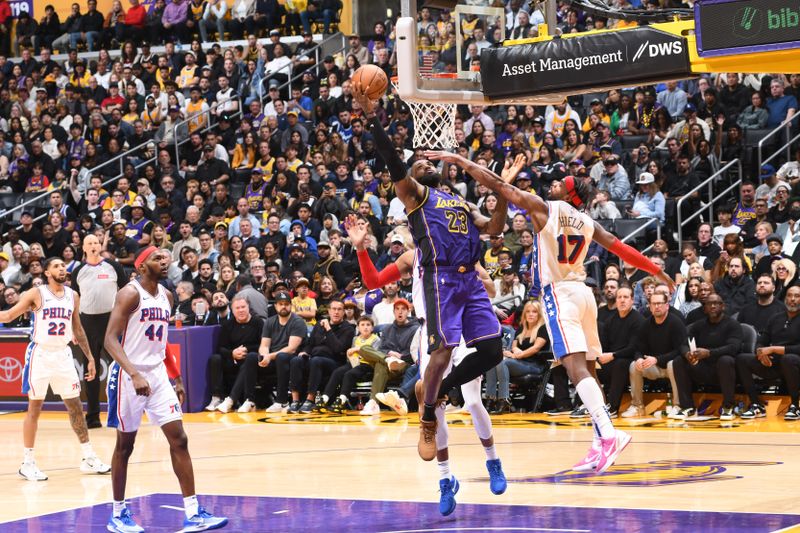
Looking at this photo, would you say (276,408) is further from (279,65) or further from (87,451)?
(279,65)

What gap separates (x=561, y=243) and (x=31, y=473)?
4786 millimetres

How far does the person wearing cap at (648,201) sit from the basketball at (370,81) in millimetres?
8434

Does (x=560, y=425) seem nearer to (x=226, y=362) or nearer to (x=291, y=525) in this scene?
(x=226, y=362)

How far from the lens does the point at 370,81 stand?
28.9 ft

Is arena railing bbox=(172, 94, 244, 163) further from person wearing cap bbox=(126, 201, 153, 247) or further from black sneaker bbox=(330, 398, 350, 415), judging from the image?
black sneaker bbox=(330, 398, 350, 415)

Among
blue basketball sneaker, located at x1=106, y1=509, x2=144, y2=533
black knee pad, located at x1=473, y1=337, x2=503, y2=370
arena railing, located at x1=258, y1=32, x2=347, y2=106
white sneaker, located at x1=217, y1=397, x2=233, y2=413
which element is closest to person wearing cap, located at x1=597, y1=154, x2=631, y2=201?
white sneaker, located at x1=217, y1=397, x2=233, y2=413

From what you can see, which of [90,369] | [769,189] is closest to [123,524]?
[90,369]

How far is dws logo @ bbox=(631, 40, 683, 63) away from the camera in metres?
10.9

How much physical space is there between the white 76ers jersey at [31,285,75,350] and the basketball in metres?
3.95

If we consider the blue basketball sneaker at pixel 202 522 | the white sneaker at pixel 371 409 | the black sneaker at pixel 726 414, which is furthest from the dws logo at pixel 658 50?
the blue basketball sneaker at pixel 202 522

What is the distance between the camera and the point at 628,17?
12.3 meters

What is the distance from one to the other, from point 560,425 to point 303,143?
9151 mm

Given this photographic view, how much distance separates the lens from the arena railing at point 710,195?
16.5 metres

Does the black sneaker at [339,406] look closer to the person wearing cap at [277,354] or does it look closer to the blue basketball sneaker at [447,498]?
the person wearing cap at [277,354]
